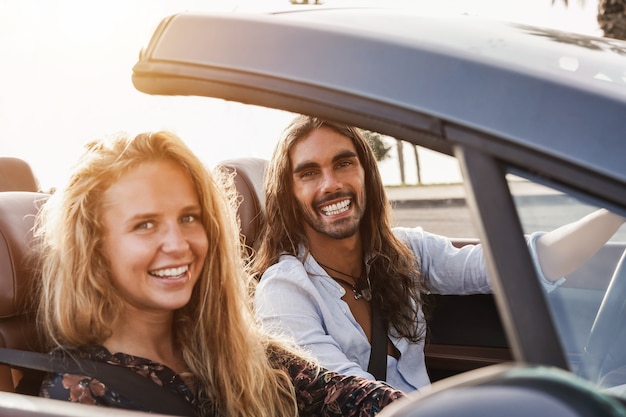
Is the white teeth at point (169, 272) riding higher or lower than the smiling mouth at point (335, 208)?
higher

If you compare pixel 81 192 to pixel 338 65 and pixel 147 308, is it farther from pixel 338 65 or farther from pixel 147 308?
pixel 338 65

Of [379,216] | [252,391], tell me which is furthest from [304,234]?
[252,391]

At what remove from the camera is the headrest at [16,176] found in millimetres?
5258

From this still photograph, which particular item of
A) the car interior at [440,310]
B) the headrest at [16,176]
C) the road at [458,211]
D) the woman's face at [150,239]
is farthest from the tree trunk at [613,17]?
the woman's face at [150,239]

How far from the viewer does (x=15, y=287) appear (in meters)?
2.07

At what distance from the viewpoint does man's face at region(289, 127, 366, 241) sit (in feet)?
9.25

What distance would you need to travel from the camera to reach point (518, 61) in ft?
3.53

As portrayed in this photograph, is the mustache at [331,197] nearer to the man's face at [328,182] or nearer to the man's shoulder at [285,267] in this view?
the man's face at [328,182]

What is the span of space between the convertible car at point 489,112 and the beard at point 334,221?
156 cm

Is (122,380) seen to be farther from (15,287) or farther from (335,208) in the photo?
(335,208)

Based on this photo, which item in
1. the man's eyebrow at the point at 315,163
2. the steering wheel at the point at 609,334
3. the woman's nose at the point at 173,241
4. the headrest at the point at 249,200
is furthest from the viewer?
the headrest at the point at 249,200

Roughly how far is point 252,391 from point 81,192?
64 cm

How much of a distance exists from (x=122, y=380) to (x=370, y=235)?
1.41 metres

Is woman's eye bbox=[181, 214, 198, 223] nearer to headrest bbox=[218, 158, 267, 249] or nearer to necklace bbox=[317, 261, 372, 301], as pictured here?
necklace bbox=[317, 261, 372, 301]
